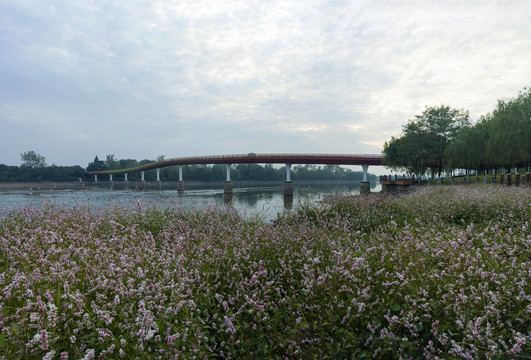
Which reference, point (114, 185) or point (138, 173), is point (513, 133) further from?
point (138, 173)

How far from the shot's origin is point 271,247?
200 inches

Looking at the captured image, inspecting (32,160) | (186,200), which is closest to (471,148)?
(186,200)

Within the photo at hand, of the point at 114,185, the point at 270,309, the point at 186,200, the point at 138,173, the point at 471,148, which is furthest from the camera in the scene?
the point at 138,173

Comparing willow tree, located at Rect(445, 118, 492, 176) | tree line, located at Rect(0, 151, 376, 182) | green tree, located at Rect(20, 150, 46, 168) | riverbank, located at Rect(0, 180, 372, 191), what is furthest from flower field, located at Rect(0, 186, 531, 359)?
green tree, located at Rect(20, 150, 46, 168)

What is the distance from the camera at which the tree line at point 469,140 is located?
26.9 meters

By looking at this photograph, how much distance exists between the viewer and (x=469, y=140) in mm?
35062

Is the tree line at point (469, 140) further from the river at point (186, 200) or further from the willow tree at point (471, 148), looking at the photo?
the river at point (186, 200)

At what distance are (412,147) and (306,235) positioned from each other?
158ft

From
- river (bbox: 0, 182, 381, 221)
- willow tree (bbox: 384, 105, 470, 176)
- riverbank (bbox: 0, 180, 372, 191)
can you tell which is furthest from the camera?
riverbank (bbox: 0, 180, 372, 191)

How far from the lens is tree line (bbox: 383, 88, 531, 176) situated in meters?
26.9

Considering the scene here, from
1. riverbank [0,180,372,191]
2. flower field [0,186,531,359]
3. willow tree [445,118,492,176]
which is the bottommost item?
riverbank [0,180,372,191]

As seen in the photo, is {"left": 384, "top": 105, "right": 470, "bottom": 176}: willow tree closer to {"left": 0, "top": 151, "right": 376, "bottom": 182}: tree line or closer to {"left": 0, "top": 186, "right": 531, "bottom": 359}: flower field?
{"left": 0, "top": 186, "right": 531, "bottom": 359}: flower field

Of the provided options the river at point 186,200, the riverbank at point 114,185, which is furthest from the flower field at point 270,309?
the riverbank at point 114,185

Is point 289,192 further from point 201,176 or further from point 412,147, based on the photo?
point 201,176
